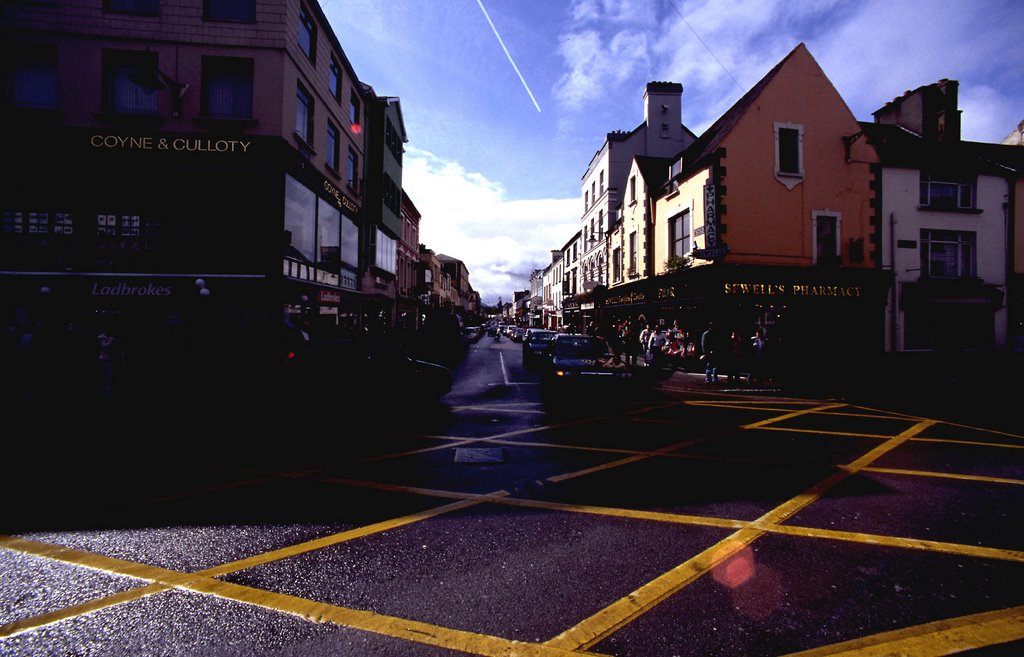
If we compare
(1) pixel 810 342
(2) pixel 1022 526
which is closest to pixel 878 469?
(2) pixel 1022 526

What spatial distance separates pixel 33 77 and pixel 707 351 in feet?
78.8

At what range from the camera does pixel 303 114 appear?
55.3ft

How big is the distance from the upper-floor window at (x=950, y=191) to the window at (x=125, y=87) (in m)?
30.4

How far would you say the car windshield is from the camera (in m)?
13.5

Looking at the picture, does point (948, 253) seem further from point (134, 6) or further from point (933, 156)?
point (134, 6)

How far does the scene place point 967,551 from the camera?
12.4 feet

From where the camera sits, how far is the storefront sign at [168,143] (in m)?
14.2

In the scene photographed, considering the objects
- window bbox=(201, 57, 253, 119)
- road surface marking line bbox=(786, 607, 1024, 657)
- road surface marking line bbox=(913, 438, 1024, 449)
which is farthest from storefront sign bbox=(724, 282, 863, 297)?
window bbox=(201, 57, 253, 119)

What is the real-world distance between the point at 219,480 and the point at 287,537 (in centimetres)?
222

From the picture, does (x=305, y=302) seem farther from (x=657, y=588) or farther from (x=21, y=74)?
(x=657, y=588)

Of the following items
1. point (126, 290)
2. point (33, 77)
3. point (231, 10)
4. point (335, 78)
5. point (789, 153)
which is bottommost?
point (126, 290)

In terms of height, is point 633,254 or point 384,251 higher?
point 384,251

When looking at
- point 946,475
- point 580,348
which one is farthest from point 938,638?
point 580,348

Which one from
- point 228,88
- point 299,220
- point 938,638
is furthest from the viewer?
point 299,220
